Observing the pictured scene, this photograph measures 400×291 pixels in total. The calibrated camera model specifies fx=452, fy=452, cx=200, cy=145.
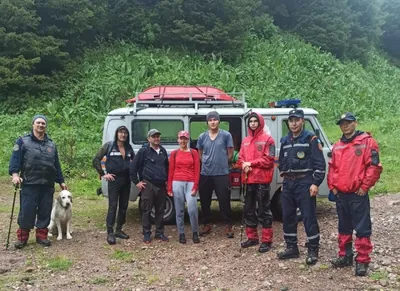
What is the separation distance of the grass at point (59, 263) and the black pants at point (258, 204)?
2477mm

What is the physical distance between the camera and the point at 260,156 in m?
6.14

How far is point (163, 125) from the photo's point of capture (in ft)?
25.4

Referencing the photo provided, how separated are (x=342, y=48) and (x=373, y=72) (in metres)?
3.15

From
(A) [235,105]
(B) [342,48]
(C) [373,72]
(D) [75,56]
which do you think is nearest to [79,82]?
(D) [75,56]

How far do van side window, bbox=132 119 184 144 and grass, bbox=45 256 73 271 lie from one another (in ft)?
8.03

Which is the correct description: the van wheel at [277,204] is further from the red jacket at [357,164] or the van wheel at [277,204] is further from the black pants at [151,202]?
the red jacket at [357,164]

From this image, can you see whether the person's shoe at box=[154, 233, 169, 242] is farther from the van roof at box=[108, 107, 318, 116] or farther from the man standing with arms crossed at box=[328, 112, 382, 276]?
the man standing with arms crossed at box=[328, 112, 382, 276]

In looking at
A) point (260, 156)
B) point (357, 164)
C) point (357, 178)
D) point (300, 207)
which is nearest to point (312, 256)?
point (300, 207)

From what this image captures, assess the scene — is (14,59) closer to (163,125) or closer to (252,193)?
(163,125)

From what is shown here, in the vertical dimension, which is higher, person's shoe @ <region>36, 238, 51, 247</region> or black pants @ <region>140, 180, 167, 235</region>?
black pants @ <region>140, 180, 167, 235</region>

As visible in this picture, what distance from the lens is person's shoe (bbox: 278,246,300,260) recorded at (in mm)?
5746

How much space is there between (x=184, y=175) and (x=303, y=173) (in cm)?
188

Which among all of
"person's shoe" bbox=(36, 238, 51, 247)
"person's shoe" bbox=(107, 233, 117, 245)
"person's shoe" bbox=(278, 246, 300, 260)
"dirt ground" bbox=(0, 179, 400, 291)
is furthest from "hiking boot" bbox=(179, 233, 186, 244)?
"person's shoe" bbox=(36, 238, 51, 247)

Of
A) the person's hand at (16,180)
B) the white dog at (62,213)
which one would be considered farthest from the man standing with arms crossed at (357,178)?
the person's hand at (16,180)
